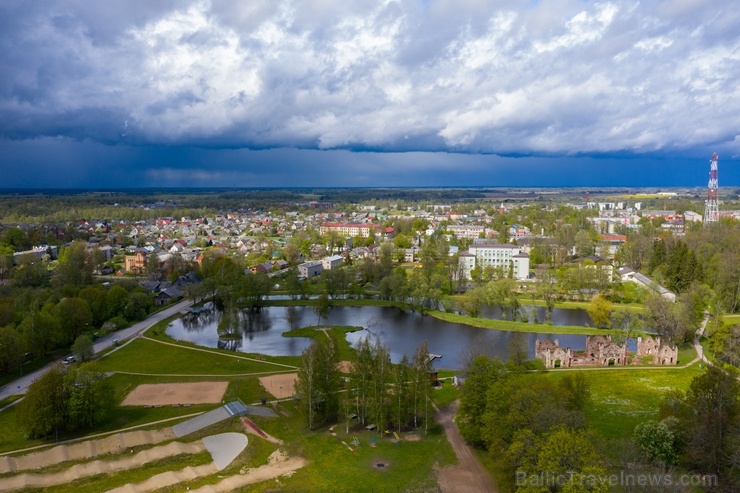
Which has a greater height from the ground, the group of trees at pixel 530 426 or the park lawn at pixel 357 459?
the group of trees at pixel 530 426

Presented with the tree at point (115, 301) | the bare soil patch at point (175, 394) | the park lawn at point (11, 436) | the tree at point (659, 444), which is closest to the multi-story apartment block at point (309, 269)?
the tree at point (115, 301)

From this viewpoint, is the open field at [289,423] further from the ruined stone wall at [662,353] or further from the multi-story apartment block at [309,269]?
the multi-story apartment block at [309,269]

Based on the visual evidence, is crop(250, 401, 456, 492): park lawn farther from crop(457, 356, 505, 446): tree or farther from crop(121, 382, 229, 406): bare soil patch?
crop(121, 382, 229, 406): bare soil patch

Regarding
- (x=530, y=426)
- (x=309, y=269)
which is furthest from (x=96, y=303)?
(x=530, y=426)

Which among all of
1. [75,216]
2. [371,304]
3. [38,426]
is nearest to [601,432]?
[38,426]

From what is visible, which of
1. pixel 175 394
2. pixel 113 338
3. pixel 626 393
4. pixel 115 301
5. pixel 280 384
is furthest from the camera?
pixel 115 301

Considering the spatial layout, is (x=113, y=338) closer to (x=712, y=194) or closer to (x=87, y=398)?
(x=87, y=398)

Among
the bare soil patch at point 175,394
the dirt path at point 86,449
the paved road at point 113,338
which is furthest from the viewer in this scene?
the paved road at point 113,338
